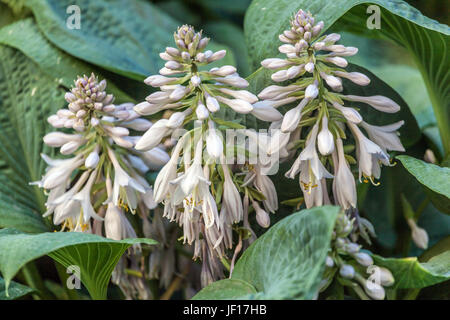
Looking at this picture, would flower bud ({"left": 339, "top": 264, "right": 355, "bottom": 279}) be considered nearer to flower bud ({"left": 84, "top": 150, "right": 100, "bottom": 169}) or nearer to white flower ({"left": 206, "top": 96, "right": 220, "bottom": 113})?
white flower ({"left": 206, "top": 96, "right": 220, "bottom": 113})

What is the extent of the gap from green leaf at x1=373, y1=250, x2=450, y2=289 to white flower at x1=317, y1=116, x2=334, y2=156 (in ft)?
0.39

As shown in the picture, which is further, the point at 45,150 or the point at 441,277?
the point at 45,150

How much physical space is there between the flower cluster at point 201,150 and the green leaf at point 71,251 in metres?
0.07

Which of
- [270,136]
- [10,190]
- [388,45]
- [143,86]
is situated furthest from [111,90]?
[388,45]

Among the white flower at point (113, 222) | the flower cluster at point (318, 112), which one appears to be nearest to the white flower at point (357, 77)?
the flower cluster at point (318, 112)

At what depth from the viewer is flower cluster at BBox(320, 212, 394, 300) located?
1.75ft

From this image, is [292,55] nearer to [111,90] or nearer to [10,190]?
[111,90]

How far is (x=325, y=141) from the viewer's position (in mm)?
581

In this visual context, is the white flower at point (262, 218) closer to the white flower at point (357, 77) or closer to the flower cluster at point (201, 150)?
the flower cluster at point (201, 150)

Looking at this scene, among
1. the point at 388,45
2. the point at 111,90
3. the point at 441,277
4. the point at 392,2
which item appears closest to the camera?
the point at 441,277

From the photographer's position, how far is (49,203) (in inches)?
27.1

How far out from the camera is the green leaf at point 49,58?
0.85 meters

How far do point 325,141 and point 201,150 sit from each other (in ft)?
0.44
